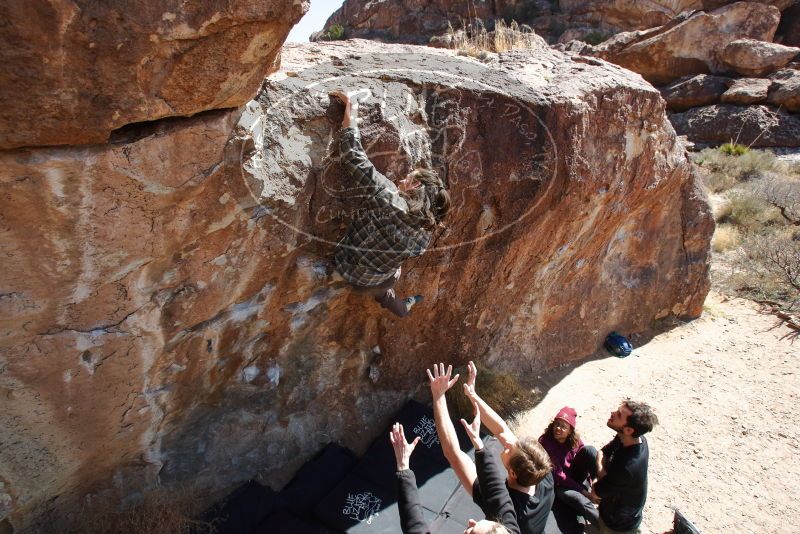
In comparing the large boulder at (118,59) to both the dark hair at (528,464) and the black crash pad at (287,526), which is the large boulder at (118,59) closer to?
the dark hair at (528,464)

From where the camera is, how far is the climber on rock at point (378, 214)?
2.48 meters

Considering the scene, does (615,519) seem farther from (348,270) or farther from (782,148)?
(782,148)

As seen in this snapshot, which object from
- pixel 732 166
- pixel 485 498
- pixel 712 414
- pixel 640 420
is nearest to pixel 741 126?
pixel 732 166

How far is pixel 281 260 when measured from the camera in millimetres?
2668

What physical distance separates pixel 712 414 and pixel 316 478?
3294 mm

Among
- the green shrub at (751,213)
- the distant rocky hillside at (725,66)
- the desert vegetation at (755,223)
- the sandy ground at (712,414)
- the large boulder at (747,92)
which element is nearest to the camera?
the sandy ground at (712,414)

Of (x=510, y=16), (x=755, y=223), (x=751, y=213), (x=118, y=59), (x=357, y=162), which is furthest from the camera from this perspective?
(x=510, y=16)

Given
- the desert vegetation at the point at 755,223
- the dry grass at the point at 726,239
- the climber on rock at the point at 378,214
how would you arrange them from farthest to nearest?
the dry grass at the point at 726,239 → the desert vegetation at the point at 755,223 → the climber on rock at the point at 378,214

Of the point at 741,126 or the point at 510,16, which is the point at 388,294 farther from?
the point at 510,16

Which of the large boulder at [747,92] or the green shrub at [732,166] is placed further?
the large boulder at [747,92]

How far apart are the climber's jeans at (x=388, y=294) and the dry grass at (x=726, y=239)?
5672 millimetres

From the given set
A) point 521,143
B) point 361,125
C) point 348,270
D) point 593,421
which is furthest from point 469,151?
point 593,421

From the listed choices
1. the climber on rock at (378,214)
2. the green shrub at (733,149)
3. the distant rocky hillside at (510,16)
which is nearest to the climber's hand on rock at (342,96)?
the climber on rock at (378,214)

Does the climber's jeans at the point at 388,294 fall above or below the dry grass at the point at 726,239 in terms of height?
above
